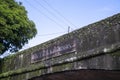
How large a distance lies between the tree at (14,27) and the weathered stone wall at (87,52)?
101 inches

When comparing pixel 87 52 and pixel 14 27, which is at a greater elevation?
pixel 14 27

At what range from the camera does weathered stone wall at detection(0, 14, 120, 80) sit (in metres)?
5.76

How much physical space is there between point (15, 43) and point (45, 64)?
4.47m

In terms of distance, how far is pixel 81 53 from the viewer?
6504 mm

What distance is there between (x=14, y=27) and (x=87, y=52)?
5538 mm

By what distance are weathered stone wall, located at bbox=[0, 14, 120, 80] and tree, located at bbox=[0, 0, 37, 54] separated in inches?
101

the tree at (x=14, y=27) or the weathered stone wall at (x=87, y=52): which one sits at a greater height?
the tree at (x=14, y=27)

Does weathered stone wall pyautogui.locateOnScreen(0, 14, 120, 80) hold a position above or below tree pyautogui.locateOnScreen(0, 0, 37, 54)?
below

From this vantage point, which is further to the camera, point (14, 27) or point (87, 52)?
point (14, 27)

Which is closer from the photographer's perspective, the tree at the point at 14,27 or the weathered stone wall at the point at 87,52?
the weathered stone wall at the point at 87,52

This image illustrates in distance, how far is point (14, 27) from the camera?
35.8 feet

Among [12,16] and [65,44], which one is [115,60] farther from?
[12,16]

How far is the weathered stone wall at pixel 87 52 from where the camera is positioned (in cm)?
576

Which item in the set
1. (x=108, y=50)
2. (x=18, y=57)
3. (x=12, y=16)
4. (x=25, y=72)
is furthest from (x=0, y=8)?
(x=108, y=50)
